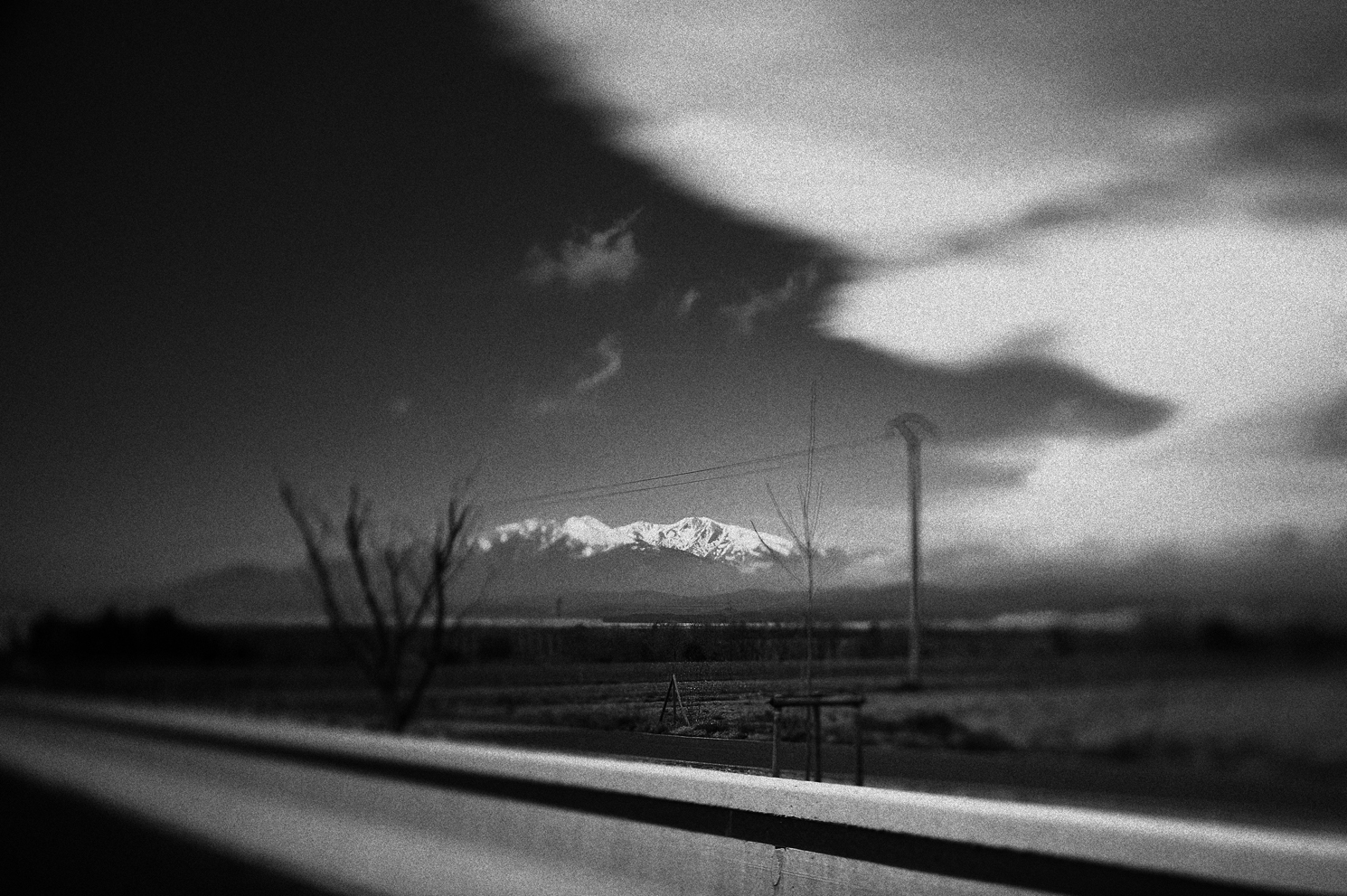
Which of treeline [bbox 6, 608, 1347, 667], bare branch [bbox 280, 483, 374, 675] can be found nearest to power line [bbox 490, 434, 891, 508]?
treeline [bbox 6, 608, 1347, 667]

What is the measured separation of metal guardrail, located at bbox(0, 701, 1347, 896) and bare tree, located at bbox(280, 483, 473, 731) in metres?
0.85

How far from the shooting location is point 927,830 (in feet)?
13.1

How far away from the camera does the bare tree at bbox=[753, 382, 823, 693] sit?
15.2 ft

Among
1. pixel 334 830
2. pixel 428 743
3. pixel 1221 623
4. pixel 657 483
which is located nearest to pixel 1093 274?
pixel 1221 623

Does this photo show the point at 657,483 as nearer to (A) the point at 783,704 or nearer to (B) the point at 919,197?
(A) the point at 783,704

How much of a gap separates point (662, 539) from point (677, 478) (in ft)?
0.77

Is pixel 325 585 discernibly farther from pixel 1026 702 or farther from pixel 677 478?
pixel 1026 702

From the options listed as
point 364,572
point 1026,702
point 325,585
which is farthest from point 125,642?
point 1026,702

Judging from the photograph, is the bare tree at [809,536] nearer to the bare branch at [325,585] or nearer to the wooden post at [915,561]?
the wooden post at [915,561]

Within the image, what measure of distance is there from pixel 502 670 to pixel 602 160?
2.75 metres

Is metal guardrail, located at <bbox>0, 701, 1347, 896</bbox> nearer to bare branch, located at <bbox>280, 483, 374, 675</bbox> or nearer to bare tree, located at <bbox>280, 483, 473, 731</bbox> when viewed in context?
bare tree, located at <bbox>280, 483, 473, 731</bbox>

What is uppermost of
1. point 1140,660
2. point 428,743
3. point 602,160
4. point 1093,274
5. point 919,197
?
point 602,160

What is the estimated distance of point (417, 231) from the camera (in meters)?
8.55

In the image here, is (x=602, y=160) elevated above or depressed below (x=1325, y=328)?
above
